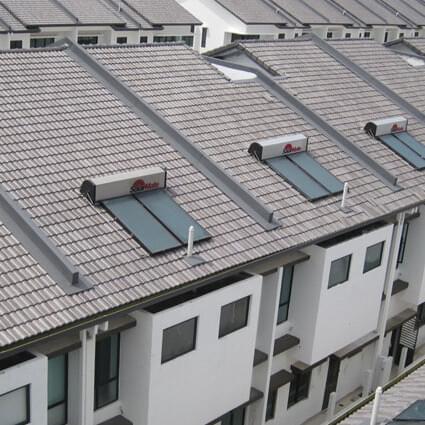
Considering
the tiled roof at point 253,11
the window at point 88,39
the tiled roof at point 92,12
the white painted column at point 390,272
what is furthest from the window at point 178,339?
the tiled roof at point 253,11

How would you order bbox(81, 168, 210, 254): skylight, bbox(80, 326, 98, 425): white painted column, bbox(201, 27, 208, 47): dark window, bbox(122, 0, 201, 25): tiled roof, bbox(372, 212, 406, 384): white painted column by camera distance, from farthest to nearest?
bbox(201, 27, 208, 47): dark window
bbox(122, 0, 201, 25): tiled roof
bbox(372, 212, 406, 384): white painted column
bbox(81, 168, 210, 254): skylight
bbox(80, 326, 98, 425): white painted column

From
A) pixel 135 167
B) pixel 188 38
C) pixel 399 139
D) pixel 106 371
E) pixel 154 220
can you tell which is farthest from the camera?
pixel 188 38

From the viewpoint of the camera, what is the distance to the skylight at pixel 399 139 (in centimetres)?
3008

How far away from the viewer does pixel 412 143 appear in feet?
103

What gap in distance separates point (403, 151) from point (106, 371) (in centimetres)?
1650

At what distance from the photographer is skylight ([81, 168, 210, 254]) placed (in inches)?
797

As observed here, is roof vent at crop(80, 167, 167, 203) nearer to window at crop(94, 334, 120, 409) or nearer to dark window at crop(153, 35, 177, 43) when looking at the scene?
window at crop(94, 334, 120, 409)

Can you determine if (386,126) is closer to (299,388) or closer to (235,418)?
(299,388)

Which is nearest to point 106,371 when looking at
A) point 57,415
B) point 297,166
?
point 57,415

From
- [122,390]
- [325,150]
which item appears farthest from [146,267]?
[325,150]

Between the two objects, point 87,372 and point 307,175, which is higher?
point 307,175

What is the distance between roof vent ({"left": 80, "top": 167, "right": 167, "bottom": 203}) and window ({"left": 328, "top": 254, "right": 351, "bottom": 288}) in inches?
242

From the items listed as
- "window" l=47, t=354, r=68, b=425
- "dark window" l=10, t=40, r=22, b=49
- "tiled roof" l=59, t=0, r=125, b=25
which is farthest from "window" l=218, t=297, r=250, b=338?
"tiled roof" l=59, t=0, r=125, b=25

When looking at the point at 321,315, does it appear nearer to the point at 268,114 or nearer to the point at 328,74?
the point at 268,114
